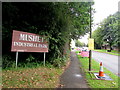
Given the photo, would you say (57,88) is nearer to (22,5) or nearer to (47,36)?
(47,36)

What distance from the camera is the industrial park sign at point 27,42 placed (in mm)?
4277

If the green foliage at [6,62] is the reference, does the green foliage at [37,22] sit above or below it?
above

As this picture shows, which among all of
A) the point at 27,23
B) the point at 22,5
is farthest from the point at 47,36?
the point at 22,5

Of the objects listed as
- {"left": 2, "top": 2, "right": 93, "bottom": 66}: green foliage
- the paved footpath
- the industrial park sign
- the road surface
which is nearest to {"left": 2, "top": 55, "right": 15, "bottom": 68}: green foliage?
{"left": 2, "top": 2, "right": 93, "bottom": 66}: green foliage

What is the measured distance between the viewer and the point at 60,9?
17.8 feet

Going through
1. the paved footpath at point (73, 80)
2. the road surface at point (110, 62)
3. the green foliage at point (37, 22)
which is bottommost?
the road surface at point (110, 62)

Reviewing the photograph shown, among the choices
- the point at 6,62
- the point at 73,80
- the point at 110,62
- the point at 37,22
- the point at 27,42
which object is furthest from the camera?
the point at 110,62

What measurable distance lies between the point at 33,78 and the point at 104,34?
37.7 m

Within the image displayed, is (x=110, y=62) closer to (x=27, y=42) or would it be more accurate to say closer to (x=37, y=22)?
(x=37, y=22)

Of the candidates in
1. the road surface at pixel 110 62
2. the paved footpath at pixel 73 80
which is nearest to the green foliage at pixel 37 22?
the paved footpath at pixel 73 80

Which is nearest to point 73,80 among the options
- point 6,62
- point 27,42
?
point 27,42

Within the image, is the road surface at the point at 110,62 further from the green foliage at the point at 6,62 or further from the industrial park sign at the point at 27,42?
the green foliage at the point at 6,62

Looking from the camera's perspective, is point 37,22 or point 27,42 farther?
point 37,22

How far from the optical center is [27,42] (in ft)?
15.4
